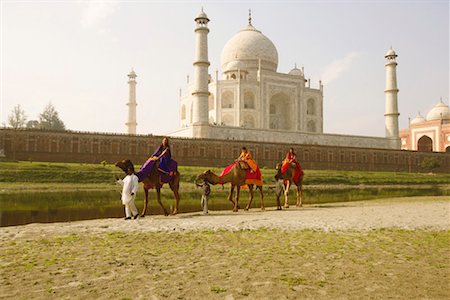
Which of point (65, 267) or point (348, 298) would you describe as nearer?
point (348, 298)

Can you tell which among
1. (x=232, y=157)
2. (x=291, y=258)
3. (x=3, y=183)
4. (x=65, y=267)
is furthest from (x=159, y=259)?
(x=232, y=157)

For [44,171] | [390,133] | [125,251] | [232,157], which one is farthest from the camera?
[390,133]

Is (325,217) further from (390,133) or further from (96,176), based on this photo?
(390,133)

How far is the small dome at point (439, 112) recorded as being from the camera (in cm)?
6000

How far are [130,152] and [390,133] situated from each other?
30.7 metres

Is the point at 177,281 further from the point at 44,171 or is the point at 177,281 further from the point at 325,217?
the point at 44,171

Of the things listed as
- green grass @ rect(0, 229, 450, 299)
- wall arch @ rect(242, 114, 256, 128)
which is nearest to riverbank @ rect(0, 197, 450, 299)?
green grass @ rect(0, 229, 450, 299)

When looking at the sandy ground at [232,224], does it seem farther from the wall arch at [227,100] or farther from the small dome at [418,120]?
the small dome at [418,120]

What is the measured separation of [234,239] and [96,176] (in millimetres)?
20586

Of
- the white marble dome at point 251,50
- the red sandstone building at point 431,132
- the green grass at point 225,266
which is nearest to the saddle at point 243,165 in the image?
the green grass at point 225,266

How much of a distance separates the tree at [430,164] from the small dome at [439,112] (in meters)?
16.0

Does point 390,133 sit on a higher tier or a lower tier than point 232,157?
higher

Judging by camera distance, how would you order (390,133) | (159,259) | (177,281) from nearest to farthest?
1. (177,281)
2. (159,259)
3. (390,133)

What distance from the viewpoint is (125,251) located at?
5508 mm
